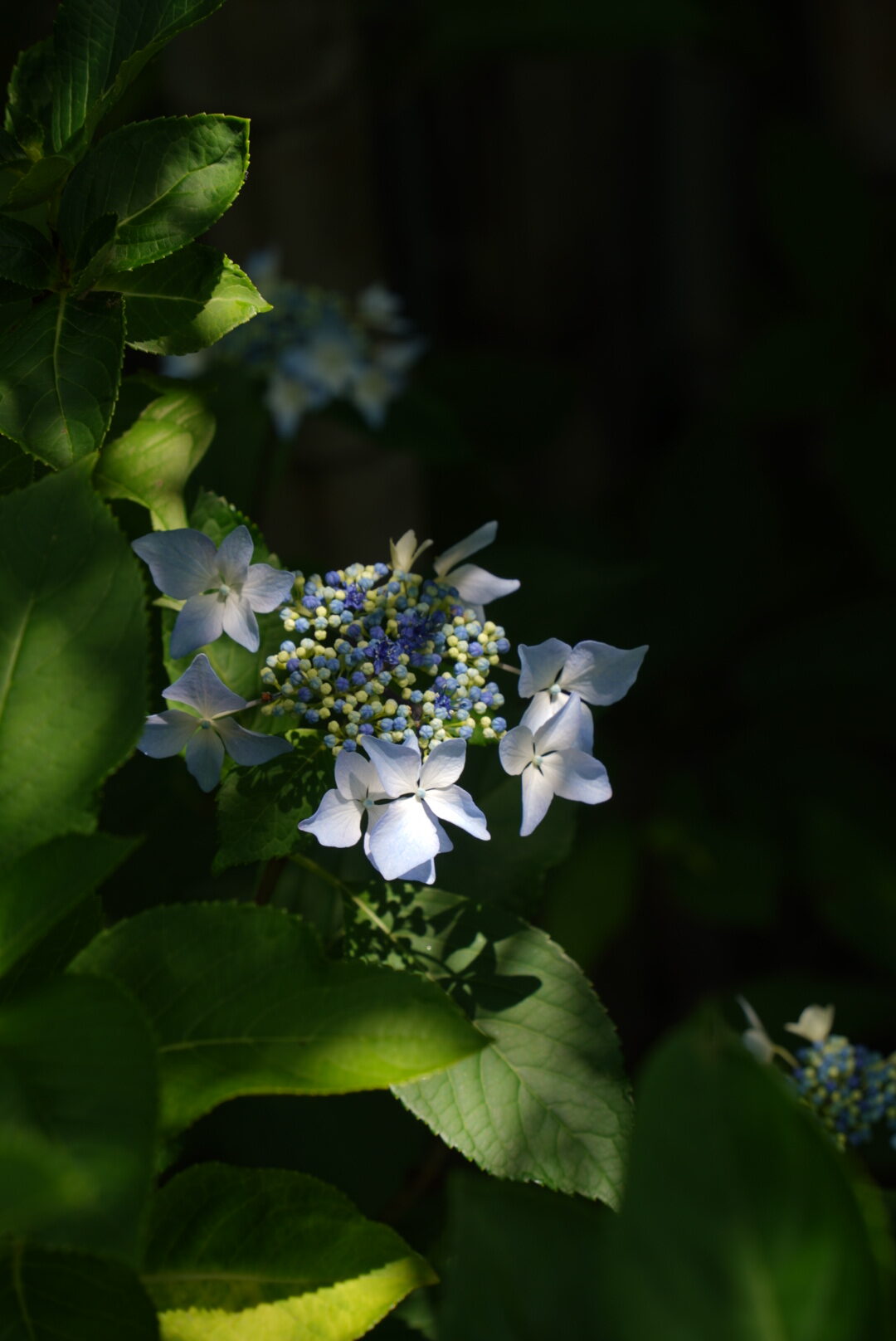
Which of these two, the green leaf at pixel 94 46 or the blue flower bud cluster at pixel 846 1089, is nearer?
the green leaf at pixel 94 46

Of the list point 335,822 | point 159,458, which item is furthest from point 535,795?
point 159,458

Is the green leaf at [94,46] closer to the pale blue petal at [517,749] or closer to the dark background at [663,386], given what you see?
the pale blue petal at [517,749]

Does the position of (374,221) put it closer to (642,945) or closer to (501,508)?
(501,508)

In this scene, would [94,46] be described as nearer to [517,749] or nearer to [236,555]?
[236,555]

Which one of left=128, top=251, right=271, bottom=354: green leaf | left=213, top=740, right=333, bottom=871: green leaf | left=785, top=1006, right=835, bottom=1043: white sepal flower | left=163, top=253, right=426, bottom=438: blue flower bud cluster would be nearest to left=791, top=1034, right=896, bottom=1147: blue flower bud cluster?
left=785, top=1006, right=835, bottom=1043: white sepal flower

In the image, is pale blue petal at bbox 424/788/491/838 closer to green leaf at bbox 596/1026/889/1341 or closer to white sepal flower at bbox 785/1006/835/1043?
green leaf at bbox 596/1026/889/1341

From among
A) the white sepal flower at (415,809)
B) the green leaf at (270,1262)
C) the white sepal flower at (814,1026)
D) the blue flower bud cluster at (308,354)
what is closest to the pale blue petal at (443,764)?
the white sepal flower at (415,809)

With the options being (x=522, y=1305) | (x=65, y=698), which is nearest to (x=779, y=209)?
(x=65, y=698)
